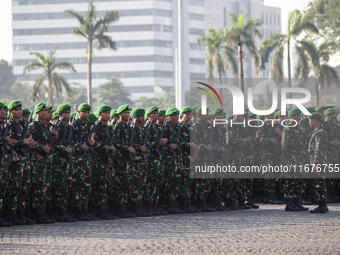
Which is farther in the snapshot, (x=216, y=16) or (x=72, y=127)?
(x=216, y=16)

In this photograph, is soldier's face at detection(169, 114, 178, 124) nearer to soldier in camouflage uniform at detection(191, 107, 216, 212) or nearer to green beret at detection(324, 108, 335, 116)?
soldier in camouflage uniform at detection(191, 107, 216, 212)

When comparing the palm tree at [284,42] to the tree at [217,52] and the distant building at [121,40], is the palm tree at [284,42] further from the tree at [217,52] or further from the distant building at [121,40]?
the distant building at [121,40]

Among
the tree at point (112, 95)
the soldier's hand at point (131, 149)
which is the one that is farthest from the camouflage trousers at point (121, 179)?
the tree at point (112, 95)

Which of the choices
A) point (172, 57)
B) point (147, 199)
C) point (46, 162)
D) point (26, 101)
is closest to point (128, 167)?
point (147, 199)

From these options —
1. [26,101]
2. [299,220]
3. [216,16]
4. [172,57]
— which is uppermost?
[216,16]

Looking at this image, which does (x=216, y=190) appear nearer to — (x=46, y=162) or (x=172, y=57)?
Result: (x=46, y=162)

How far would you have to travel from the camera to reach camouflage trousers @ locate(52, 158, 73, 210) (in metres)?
11.0

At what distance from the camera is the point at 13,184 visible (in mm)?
10328

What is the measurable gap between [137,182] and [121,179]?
29cm

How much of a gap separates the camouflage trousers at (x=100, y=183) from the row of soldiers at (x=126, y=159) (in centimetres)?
2

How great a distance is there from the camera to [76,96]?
91125 mm

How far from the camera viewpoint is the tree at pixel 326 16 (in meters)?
44.7

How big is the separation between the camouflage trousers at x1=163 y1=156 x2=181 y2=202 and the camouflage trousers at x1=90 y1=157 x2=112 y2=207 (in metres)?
1.29

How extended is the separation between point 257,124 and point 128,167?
11.5 ft
